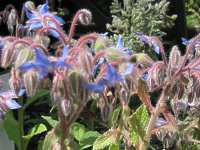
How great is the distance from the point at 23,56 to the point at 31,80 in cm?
4

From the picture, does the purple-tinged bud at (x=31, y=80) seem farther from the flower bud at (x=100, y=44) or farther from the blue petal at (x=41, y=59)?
the flower bud at (x=100, y=44)

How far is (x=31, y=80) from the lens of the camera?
3.32 ft

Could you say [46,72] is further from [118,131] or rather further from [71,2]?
[71,2]

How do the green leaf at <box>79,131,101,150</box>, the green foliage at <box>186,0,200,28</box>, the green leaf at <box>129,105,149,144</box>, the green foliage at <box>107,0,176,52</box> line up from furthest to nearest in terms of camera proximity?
the green foliage at <box>186,0,200,28</box>
the green foliage at <box>107,0,176,52</box>
the green leaf at <box>79,131,101,150</box>
the green leaf at <box>129,105,149,144</box>

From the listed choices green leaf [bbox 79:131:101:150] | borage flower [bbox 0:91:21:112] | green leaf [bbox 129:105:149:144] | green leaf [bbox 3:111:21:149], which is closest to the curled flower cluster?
green leaf [bbox 129:105:149:144]

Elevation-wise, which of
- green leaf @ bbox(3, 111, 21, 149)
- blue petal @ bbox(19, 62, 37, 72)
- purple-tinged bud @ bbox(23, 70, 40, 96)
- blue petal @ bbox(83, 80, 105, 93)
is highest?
blue petal @ bbox(19, 62, 37, 72)

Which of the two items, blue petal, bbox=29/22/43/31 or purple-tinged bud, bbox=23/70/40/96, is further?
blue petal, bbox=29/22/43/31

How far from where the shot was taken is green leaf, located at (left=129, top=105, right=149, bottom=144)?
1356 mm

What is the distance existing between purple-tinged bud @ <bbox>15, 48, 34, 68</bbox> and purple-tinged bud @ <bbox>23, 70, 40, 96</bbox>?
20mm

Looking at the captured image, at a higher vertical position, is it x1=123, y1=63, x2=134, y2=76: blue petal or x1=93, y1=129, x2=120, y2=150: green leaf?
x1=123, y1=63, x2=134, y2=76: blue petal

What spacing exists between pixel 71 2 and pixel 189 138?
1845 mm

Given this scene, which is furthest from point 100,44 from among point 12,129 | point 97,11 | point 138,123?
point 97,11

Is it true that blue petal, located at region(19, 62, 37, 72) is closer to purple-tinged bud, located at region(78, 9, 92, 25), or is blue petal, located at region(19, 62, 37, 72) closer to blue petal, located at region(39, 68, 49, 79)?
blue petal, located at region(39, 68, 49, 79)

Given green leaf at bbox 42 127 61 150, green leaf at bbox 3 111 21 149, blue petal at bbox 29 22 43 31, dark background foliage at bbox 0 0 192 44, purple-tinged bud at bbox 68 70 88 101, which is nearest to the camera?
purple-tinged bud at bbox 68 70 88 101
